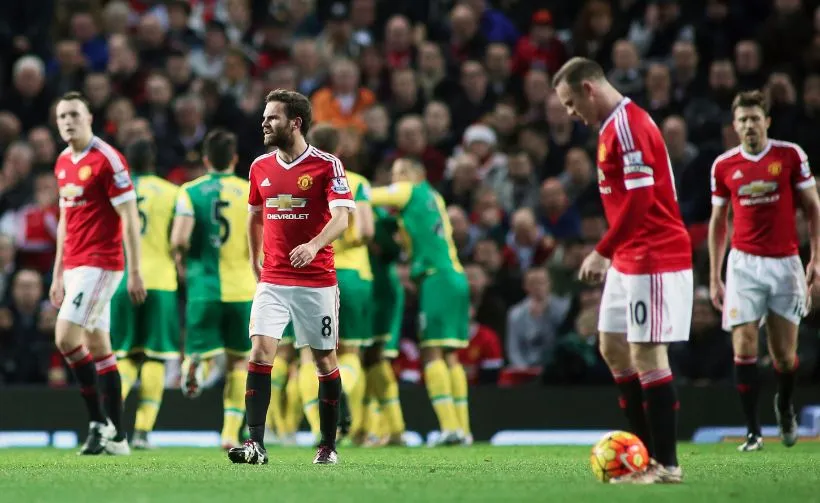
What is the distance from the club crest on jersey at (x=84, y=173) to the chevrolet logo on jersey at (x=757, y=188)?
4926mm

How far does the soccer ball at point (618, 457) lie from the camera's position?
6695 millimetres

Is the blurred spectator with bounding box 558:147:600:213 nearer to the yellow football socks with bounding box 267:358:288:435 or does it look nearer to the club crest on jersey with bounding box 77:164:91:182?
the yellow football socks with bounding box 267:358:288:435

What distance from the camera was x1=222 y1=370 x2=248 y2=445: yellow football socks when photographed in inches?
Answer: 428

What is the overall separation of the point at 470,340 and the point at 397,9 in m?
6.22

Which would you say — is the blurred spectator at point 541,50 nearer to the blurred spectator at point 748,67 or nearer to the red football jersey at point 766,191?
the blurred spectator at point 748,67

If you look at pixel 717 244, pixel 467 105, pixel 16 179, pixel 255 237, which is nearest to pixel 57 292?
pixel 255 237

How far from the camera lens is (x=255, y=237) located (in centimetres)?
852

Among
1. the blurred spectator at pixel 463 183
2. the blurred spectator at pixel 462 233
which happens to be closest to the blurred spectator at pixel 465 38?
the blurred spectator at pixel 463 183

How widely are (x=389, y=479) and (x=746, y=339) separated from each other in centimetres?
439

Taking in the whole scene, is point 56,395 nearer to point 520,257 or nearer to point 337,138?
point 337,138

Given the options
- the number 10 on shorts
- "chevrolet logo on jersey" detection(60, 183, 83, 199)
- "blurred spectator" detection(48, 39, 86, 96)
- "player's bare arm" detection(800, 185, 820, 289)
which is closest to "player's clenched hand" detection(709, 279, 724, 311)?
"player's bare arm" detection(800, 185, 820, 289)

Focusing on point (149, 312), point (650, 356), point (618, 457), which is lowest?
point (618, 457)

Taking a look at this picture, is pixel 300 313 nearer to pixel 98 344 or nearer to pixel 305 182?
pixel 305 182

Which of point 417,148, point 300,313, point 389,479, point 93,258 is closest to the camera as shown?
point 389,479
